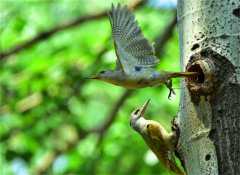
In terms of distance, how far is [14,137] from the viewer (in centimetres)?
459

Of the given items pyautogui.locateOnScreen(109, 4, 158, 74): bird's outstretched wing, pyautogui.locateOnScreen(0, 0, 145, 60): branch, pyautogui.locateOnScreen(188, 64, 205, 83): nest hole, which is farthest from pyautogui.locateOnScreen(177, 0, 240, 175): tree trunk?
pyautogui.locateOnScreen(0, 0, 145, 60): branch

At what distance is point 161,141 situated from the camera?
178 centimetres

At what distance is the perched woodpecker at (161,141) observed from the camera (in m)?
1.76

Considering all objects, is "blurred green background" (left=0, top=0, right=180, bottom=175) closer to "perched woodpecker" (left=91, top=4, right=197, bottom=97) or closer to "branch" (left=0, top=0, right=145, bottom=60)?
"branch" (left=0, top=0, right=145, bottom=60)

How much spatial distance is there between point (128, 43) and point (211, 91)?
0.94 ft

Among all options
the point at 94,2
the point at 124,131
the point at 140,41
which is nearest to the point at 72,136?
the point at 124,131

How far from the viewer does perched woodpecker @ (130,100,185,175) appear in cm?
176

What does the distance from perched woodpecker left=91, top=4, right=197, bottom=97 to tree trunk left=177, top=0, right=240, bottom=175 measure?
2.1 inches

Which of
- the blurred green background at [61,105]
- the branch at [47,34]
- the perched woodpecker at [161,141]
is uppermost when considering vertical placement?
the perched woodpecker at [161,141]

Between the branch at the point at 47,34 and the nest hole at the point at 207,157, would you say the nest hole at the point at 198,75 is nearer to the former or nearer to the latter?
the nest hole at the point at 207,157

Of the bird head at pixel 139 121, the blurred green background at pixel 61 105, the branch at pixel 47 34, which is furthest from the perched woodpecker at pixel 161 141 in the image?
the branch at pixel 47 34

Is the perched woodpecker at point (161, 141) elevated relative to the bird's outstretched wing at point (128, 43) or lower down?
lower down

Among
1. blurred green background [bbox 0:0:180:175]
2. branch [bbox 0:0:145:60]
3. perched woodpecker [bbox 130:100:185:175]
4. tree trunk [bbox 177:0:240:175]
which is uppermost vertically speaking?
tree trunk [bbox 177:0:240:175]

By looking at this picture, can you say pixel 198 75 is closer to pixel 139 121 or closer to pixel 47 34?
pixel 139 121
